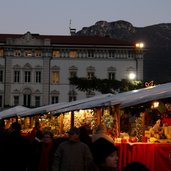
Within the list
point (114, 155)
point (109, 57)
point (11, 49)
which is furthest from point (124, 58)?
point (114, 155)

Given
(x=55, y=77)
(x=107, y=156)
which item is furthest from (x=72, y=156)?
(x=55, y=77)

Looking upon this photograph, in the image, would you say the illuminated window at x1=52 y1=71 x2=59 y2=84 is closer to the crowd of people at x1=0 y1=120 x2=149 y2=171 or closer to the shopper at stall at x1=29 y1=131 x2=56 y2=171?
the crowd of people at x1=0 y1=120 x2=149 y2=171

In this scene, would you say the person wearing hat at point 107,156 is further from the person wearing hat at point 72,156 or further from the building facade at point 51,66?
the building facade at point 51,66

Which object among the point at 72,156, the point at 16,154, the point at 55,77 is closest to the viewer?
the point at 72,156

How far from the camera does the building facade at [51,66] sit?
78.0 m

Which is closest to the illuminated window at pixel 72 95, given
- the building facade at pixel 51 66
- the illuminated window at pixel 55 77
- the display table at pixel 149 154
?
the building facade at pixel 51 66

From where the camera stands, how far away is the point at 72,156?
32.3 ft

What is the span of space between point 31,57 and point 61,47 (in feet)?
12.8

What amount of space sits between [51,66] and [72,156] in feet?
226

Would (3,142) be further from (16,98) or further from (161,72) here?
(161,72)

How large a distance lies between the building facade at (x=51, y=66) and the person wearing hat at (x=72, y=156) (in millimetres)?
68028

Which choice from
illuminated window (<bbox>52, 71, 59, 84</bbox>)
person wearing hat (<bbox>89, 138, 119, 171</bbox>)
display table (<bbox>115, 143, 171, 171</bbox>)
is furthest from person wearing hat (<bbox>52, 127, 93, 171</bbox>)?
illuminated window (<bbox>52, 71, 59, 84</bbox>)

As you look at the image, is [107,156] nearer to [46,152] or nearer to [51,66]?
[46,152]

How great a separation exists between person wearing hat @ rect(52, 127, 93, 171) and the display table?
3.30 meters
